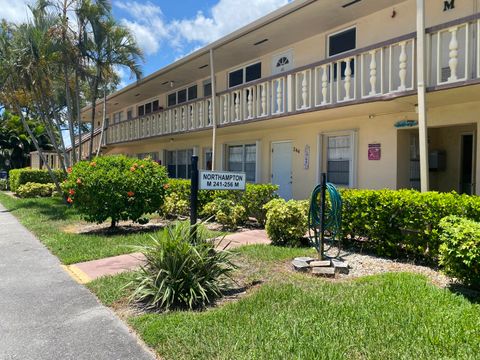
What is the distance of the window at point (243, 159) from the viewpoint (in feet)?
46.0

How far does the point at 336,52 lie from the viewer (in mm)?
10727

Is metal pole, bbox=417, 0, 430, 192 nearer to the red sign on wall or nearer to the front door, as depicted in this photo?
the red sign on wall

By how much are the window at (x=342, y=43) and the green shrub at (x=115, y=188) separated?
560 cm

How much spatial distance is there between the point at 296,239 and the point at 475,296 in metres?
3.48

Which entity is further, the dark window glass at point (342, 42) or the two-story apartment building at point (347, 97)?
the dark window glass at point (342, 42)

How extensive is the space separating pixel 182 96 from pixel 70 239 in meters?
10.9

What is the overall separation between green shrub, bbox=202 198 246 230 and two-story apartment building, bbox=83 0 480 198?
2698mm

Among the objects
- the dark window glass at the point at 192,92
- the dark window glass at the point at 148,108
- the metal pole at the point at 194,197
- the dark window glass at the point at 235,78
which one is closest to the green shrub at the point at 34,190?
the dark window glass at the point at 148,108

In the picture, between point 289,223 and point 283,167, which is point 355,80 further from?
point 283,167

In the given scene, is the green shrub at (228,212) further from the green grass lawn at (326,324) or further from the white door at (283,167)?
the green grass lawn at (326,324)

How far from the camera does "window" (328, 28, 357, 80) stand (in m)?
10.2

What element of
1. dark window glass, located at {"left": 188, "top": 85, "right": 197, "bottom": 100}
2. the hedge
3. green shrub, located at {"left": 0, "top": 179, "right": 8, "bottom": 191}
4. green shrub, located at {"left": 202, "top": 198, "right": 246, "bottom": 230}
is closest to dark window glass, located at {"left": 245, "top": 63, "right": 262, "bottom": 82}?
dark window glass, located at {"left": 188, "top": 85, "right": 197, "bottom": 100}

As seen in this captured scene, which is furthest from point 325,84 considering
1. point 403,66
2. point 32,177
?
point 32,177

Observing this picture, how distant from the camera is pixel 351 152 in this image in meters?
10.4
